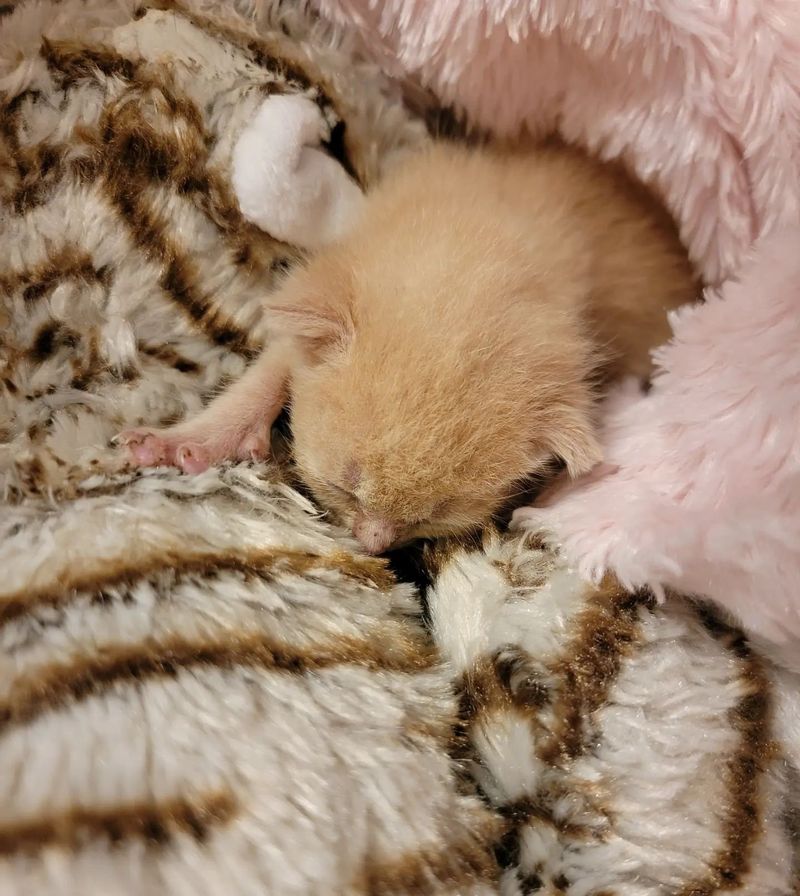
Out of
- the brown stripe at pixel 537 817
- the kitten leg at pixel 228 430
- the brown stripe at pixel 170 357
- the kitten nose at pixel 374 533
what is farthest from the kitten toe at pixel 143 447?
the brown stripe at pixel 537 817

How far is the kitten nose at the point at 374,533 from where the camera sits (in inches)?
34.6

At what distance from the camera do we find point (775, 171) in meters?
0.83

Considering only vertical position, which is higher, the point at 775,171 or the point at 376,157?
the point at 775,171

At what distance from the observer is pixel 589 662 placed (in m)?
0.74

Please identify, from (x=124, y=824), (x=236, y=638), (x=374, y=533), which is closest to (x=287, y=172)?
(x=374, y=533)

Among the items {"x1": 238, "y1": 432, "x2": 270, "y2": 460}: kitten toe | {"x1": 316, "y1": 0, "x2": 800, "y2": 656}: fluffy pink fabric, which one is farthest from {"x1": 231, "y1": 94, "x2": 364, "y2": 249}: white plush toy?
{"x1": 238, "y1": 432, "x2": 270, "y2": 460}: kitten toe

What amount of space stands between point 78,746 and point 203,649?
120 mm

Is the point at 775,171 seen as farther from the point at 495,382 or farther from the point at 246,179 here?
the point at 246,179

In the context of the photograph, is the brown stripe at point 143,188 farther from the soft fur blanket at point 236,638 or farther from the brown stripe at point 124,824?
the brown stripe at point 124,824

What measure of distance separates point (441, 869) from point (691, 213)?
2.47 ft

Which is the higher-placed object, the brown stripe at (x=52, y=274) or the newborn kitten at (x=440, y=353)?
the newborn kitten at (x=440, y=353)

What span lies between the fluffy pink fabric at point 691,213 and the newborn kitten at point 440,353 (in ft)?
0.25

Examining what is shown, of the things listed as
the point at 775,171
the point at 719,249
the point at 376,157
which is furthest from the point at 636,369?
the point at 376,157

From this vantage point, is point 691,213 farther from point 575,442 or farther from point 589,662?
point 589,662
